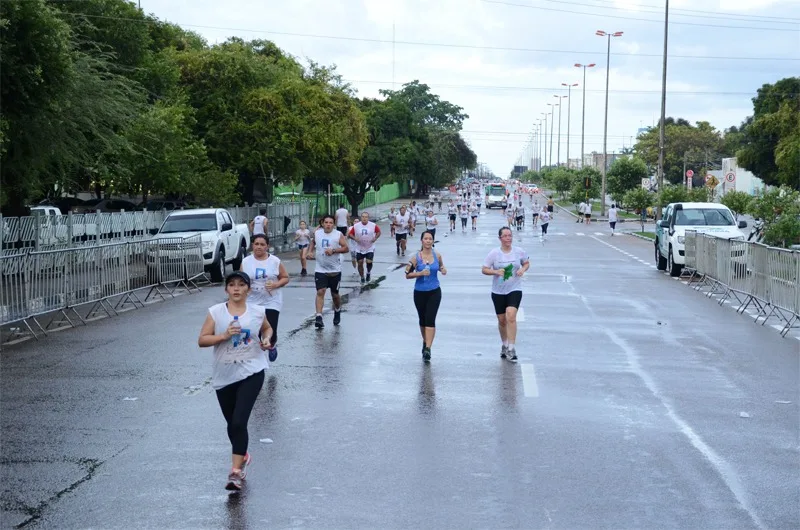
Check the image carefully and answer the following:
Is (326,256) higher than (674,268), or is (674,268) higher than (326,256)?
(326,256)

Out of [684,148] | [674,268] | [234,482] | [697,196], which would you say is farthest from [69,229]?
[684,148]

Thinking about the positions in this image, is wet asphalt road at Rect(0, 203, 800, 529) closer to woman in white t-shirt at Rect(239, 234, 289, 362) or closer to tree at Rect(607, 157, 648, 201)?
woman in white t-shirt at Rect(239, 234, 289, 362)

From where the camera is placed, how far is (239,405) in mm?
7809

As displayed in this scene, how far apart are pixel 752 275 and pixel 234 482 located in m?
14.9

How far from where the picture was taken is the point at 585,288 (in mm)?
24375

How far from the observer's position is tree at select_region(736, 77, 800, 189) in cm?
6969

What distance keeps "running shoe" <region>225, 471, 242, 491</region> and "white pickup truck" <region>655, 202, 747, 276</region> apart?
2225 centimetres

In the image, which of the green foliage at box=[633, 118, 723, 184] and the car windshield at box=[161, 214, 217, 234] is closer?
the car windshield at box=[161, 214, 217, 234]

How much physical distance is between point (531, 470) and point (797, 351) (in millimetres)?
8366

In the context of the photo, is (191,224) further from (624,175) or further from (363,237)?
(624,175)

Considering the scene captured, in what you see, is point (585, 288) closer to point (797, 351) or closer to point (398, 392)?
point (797, 351)

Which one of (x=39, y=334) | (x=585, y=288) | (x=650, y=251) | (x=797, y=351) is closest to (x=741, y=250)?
(x=585, y=288)

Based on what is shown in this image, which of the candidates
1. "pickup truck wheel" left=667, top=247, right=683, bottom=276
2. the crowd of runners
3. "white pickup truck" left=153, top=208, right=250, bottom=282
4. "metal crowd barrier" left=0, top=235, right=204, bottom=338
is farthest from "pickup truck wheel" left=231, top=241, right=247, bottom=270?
"pickup truck wheel" left=667, top=247, right=683, bottom=276

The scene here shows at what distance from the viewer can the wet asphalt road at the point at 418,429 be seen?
7.13 m
